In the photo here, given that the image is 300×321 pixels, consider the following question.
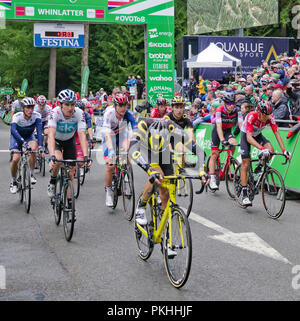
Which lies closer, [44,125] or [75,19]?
[44,125]

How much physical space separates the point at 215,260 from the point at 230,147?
15.0 feet

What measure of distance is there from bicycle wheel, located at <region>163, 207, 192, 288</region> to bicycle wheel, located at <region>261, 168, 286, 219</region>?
11.6ft

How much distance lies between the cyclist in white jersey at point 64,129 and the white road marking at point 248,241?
2263mm

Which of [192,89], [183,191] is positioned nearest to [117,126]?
[183,191]

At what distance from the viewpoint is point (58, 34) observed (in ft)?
83.6

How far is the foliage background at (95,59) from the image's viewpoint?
5322 centimetres

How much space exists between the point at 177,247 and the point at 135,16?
20.8m

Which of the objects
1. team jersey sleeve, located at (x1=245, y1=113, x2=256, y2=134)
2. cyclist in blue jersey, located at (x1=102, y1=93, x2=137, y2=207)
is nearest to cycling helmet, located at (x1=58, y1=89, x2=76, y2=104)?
cyclist in blue jersey, located at (x1=102, y1=93, x2=137, y2=207)

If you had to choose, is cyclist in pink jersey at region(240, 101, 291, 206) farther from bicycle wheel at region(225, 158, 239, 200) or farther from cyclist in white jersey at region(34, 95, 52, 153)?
cyclist in white jersey at region(34, 95, 52, 153)

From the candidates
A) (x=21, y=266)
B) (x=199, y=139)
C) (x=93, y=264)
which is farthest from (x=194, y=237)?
(x=199, y=139)

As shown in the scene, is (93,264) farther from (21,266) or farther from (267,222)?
(267,222)

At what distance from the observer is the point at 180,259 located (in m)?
5.40

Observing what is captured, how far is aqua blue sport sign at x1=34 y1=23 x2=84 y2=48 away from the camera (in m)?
25.2

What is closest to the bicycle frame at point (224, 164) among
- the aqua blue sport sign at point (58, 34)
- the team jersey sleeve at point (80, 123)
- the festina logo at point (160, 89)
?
the team jersey sleeve at point (80, 123)
